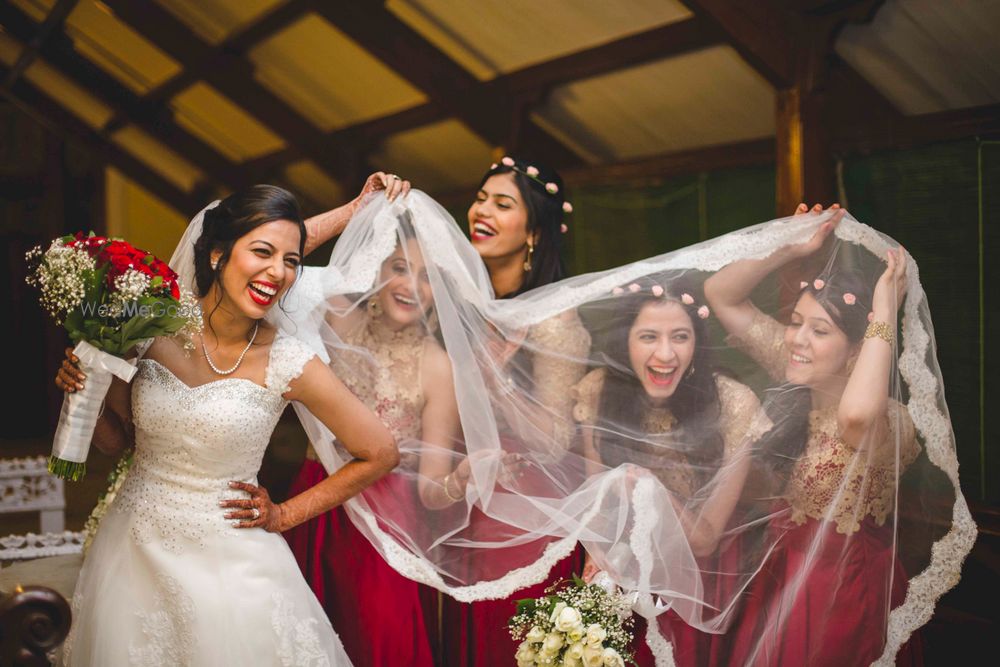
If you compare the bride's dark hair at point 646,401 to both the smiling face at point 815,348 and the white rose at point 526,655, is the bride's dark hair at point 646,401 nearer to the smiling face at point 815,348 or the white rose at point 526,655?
the smiling face at point 815,348

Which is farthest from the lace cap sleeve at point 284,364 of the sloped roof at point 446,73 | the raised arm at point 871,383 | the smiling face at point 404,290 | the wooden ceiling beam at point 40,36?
the wooden ceiling beam at point 40,36

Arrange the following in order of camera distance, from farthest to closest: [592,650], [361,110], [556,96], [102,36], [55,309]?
[102,36] → [361,110] → [556,96] → [592,650] → [55,309]

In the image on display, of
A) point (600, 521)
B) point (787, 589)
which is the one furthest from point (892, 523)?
point (600, 521)

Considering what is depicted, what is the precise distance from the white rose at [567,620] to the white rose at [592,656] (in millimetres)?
59

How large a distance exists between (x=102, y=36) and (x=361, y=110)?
3.53 m

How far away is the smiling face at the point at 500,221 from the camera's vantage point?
301 cm

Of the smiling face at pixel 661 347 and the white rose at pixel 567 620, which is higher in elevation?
the smiling face at pixel 661 347

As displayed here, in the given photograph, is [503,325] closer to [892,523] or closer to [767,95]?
[892,523]

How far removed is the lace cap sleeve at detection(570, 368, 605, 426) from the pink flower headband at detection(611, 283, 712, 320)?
0.75 ft

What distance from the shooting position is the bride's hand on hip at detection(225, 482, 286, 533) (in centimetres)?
217

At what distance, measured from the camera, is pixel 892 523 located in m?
2.44

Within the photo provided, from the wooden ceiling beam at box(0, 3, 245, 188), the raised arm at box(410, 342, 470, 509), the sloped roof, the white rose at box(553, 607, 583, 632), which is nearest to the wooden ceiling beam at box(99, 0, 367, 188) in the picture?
the sloped roof

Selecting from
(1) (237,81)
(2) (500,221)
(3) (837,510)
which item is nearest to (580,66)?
(2) (500,221)

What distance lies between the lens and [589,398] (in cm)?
259
